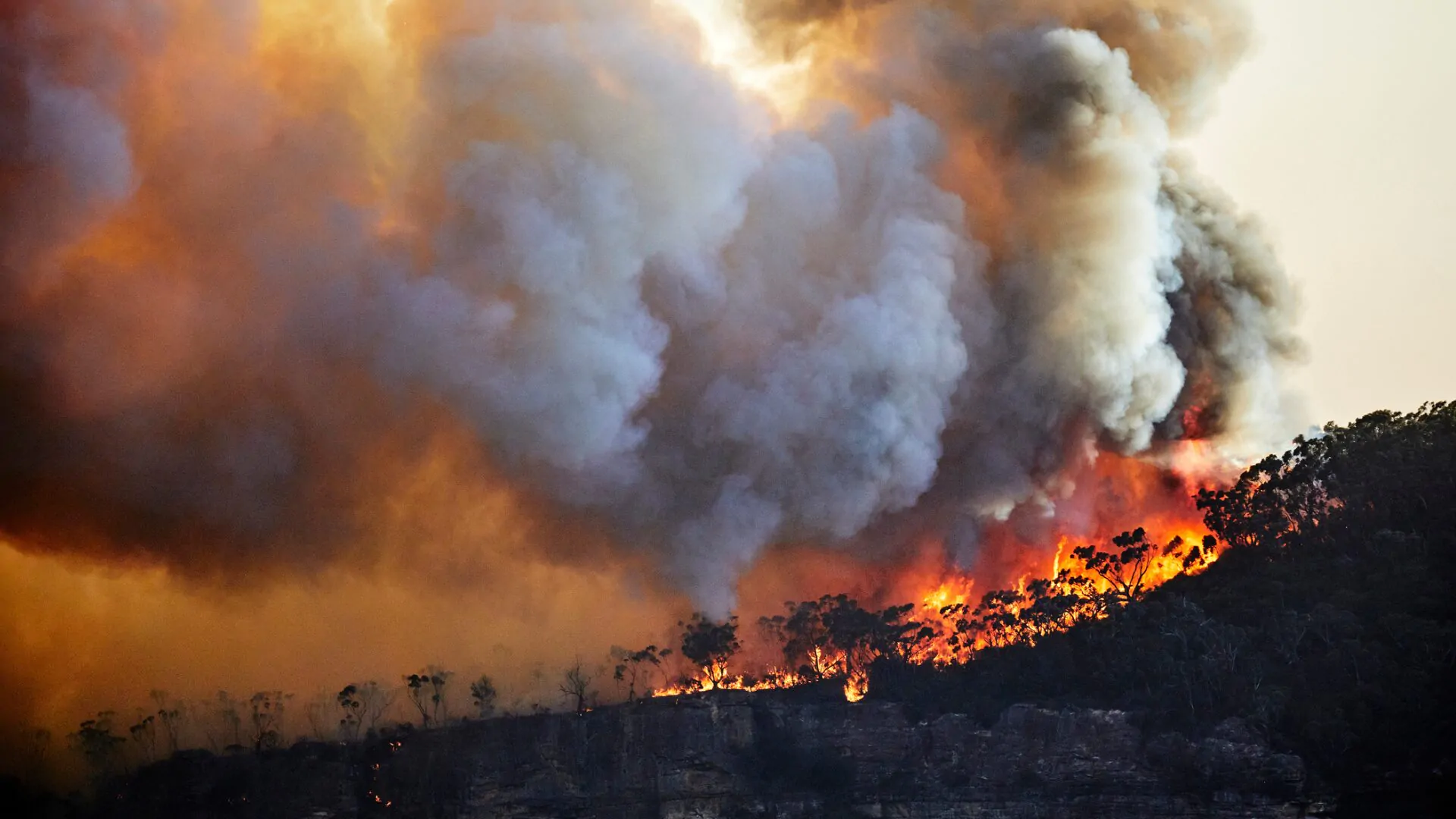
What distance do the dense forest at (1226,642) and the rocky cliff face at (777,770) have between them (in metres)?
1.95

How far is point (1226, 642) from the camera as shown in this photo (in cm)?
8638

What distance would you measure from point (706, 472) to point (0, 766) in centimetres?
5414

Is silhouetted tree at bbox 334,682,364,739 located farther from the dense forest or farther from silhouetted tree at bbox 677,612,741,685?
silhouetted tree at bbox 677,612,741,685

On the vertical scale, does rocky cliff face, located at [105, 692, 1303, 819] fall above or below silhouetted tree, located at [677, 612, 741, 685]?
below

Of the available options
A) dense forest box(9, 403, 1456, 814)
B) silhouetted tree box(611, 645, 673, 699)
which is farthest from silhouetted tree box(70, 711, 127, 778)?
silhouetted tree box(611, 645, 673, 699)

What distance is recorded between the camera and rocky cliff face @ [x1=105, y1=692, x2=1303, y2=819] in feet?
273

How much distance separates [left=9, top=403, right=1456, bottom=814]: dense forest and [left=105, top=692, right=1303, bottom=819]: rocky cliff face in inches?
76.6

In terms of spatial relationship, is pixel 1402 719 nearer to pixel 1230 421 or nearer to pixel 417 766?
pixel 1230 421

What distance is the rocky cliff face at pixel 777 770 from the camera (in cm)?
8312

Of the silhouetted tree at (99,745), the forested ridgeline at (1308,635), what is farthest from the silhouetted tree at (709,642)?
the silhouetted tree at (99,745)

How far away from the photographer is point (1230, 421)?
9825 cm

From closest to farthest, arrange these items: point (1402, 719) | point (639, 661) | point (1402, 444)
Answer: point (1402, 719) → point (1402, 444) → point (639, 661)

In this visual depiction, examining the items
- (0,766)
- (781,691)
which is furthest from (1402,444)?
(0,766)

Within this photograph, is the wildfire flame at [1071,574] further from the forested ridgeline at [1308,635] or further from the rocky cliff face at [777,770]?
the rocky cliff face at [777,770]
